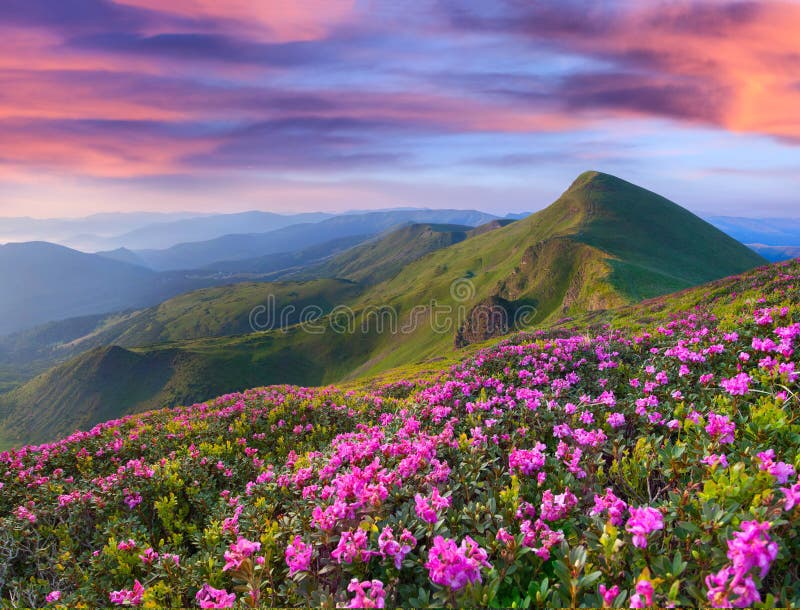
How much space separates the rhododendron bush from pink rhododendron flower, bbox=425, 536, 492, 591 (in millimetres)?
18

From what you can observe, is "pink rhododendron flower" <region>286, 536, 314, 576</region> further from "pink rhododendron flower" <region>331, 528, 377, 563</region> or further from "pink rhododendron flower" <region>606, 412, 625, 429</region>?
"pink rhododendron flower" <region>606, 412, 625, 429</region>

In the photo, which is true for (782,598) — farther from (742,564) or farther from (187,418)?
(187,418)

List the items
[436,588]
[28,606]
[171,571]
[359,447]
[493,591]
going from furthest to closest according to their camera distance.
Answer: [359,447] < [28,606] < [171,571] < [436,588] < [493,591]

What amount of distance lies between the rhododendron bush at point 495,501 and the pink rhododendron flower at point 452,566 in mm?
18

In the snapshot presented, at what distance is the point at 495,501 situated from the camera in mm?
4383

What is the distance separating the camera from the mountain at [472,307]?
349 ft

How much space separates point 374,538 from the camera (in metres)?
3.94

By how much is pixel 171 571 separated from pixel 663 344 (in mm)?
10003

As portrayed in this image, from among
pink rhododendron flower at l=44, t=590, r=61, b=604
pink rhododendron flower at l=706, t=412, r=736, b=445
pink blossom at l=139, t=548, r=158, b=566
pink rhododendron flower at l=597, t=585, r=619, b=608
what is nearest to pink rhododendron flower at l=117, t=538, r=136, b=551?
pink blossom at l=139, t=548, r=158, b=566

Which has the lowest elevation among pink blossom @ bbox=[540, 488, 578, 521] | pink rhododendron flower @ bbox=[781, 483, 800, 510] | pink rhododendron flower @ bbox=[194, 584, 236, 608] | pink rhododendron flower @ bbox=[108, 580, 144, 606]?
pink rhododendron flower @ bbox=[108, 580, 144, 606]

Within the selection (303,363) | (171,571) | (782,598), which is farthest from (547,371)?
(303,363)

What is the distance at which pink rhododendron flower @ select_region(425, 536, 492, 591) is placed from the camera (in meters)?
3.15

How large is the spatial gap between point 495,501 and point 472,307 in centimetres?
11494

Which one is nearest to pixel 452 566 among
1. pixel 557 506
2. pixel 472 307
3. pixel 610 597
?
pixel 610 597
